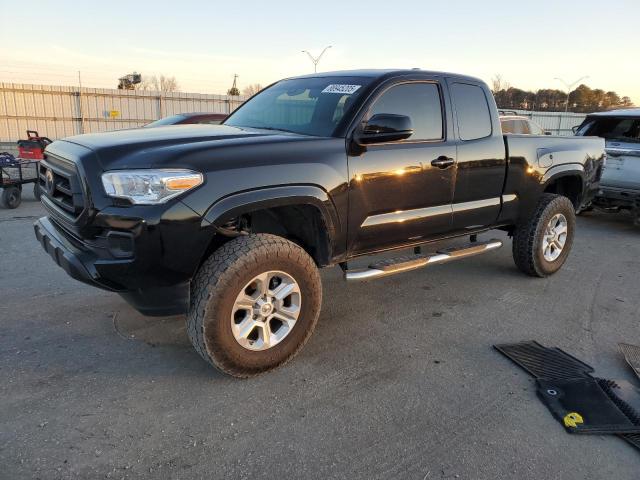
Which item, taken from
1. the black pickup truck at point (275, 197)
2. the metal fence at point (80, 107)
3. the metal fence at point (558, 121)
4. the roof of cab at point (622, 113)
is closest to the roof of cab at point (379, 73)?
the black pickup truck at point (275, 197)

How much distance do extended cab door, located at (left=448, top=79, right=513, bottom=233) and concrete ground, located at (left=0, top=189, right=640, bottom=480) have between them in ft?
2.68

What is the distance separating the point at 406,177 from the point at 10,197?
772 cm

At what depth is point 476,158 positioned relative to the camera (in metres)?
4.37

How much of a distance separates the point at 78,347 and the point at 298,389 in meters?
1.63

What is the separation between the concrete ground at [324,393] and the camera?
2438 millimetres

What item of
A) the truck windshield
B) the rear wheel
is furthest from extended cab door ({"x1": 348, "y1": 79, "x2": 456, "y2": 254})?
the rear wheel

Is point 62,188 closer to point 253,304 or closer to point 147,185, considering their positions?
point 147,185

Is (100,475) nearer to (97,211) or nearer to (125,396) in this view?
(125,396)

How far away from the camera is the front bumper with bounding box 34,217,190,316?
109 inches

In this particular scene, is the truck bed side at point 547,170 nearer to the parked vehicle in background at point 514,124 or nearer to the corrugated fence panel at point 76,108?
the parked vehicle in background at point 514,124

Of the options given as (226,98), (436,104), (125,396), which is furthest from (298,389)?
(226,98)

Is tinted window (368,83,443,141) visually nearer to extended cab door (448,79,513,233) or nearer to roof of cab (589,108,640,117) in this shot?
extended cab door (448,79,513,233)

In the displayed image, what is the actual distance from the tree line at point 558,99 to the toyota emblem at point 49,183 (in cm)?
5253

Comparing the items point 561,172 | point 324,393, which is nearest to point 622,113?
point 561,172
